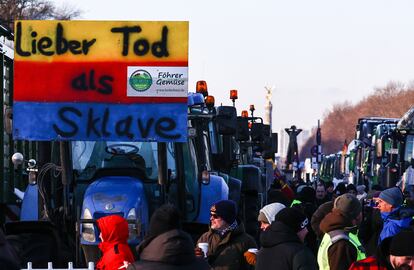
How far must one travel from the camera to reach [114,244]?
9.06m

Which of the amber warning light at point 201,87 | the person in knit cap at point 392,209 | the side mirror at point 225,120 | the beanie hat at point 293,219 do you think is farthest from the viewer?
the amber warning light at point 201,87

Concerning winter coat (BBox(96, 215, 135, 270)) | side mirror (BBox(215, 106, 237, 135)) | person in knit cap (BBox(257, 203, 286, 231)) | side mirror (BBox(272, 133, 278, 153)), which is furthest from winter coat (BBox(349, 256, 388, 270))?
side mirror (BBox(272, 133, 278, 153))

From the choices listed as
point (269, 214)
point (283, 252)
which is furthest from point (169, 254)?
point (269, 214)

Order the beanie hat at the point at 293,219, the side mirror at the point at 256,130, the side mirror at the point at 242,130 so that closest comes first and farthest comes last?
the beanie hat at the point at 293,219 < the side mirror at the point at 242,130 < the side mirror at the point at 256,130

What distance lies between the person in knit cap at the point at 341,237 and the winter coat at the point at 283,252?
0.96ft

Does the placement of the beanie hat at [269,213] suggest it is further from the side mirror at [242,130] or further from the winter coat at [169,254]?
the side mirror at [242,130]

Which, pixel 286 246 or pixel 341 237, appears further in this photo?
pixel 341 237

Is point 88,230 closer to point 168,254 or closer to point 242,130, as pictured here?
point 168,254

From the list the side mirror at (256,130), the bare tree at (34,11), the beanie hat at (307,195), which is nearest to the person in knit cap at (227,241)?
the beanie hat at (307,195)

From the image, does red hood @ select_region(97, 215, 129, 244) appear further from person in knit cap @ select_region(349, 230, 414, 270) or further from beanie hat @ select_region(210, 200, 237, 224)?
person in knit cap @ select_region(349, 230, 414, 270)

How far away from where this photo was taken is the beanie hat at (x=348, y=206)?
10078 millimetres

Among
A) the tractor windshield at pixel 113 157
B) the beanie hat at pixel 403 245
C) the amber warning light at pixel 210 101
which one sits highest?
the amber warning light at pixel 210 101

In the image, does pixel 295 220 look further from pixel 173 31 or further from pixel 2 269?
pixel 173 31

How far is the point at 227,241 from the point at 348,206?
4.02 ft
